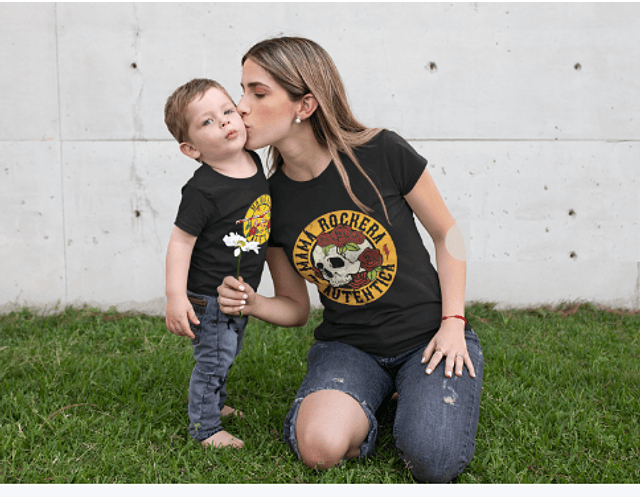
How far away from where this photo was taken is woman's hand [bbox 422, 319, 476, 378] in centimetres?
186

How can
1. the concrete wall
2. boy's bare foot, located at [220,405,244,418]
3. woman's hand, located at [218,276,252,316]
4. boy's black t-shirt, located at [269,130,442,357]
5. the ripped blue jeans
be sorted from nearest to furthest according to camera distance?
the ripped blue jeans
woman's hand, located at [218,276,252,316]
boy's black t-shirt, located at [269,130,442,357]
boy's bare foot, located at [220,405,244,418]
the concrete wall

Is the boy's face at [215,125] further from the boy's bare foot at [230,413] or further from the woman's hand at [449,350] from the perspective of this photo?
the boy's bare foot at [230,413]

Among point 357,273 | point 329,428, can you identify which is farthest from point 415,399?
point 357,273

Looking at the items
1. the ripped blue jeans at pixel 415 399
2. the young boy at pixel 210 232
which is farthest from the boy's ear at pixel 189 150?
the ripped blue jeans at pixel 415 399

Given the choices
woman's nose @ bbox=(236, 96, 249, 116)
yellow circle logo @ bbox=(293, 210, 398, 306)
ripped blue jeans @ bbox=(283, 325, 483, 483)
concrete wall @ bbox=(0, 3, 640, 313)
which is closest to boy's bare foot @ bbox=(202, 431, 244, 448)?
ripped blue jeans @ bbox=(283, 325, 483, 483)

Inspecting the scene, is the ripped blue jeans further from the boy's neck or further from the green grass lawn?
the boy's neck

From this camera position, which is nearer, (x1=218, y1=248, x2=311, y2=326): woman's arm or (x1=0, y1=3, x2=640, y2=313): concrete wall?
(x1=218, y1=248, x2=311, y2=326): woman's arm

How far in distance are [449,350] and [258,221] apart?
33.1 inches

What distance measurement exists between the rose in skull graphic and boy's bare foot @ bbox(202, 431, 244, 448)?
0.72 meters

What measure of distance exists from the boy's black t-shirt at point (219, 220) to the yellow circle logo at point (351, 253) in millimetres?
182

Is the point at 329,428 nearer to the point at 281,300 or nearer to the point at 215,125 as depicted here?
the point at 281,300

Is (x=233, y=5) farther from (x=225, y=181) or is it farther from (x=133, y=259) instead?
(x=225, y=181)

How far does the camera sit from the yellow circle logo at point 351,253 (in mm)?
1950

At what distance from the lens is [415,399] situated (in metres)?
1.82
